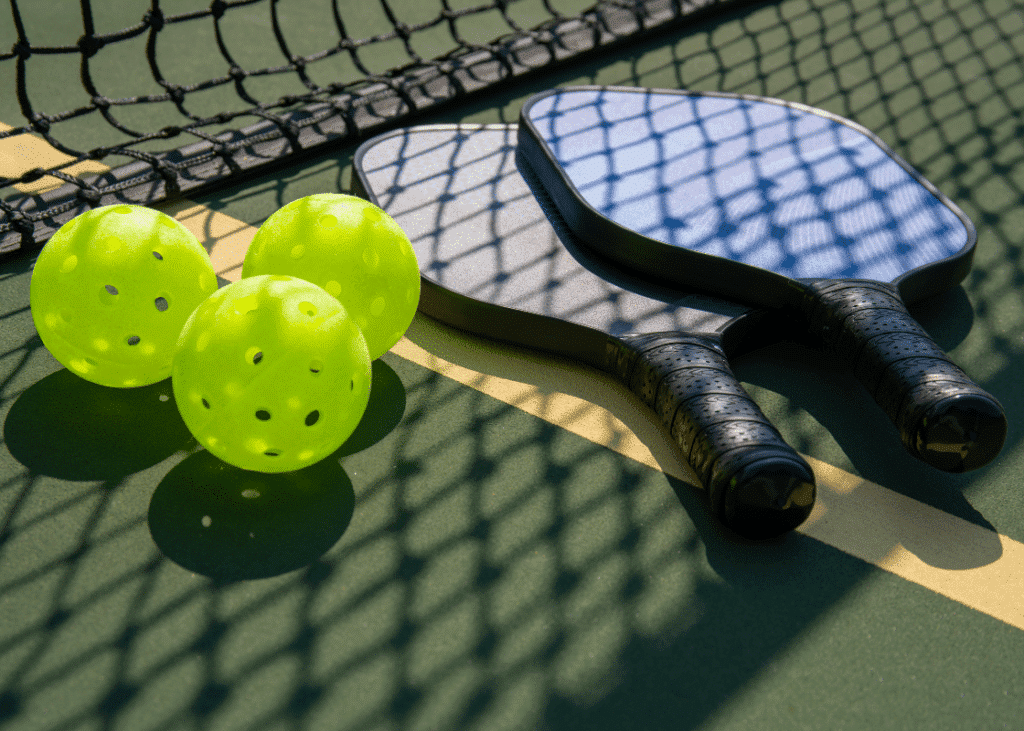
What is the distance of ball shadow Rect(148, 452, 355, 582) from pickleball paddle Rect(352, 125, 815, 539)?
2.11 ft

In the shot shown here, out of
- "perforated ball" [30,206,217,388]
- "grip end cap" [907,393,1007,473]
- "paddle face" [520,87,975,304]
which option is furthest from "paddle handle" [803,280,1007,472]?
"perforated ball" [30,206,217,388]

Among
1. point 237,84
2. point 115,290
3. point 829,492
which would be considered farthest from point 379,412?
point 237,84

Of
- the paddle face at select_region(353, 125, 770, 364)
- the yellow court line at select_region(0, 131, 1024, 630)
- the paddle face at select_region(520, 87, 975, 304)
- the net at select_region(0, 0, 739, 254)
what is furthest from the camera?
the net at select_region(0, 0, 739, 254)

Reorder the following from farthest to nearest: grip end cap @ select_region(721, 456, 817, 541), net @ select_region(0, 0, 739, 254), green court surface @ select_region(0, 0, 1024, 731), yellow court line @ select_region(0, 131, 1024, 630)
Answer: net @ select_region(0, 0, 739, 254)
yellow court line @ select_region(0, 131, 1024, 630)
grip end cap @ select_region(721, 456, 817, 541)
green court surface @ select_region(0, 0, 1024, 731)

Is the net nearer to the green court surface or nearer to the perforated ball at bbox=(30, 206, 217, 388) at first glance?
the green court surface

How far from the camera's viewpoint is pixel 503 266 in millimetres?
2363

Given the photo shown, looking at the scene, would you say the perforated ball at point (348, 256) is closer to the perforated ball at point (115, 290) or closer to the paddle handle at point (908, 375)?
the perforated ball at point (115, 290)

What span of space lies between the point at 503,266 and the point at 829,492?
99 cm

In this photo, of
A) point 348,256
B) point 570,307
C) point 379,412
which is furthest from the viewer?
point 570,307

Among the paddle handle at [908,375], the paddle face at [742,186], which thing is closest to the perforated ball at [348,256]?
the paddle face at [742,186]

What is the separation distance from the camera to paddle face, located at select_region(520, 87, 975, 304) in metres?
2.32

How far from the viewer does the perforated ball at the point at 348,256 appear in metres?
1.90

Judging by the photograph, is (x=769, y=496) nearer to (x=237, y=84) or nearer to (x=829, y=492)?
(x=829, y=492)

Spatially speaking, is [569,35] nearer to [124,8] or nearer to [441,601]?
[124,8]
